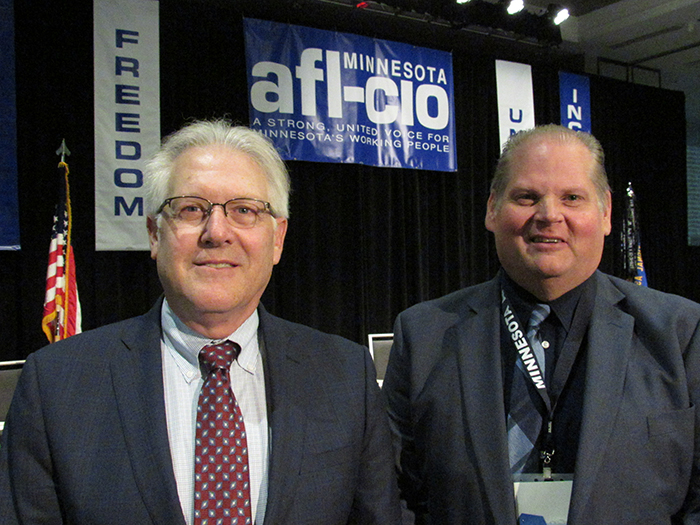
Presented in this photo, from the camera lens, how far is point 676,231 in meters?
8.38

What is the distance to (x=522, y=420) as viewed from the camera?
4.23ft

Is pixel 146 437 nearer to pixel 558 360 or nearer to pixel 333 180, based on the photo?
pixel 558 360

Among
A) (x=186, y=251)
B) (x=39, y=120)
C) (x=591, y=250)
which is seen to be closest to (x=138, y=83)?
(x=39, y=120)

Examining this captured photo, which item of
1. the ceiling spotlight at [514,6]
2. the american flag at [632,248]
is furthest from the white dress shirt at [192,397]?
the american flag at [632,248]

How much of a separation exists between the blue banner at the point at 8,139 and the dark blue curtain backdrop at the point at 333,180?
240 millimetres

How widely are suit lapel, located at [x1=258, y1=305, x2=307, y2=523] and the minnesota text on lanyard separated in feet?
1.71

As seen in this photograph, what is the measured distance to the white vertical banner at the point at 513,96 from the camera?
626 centimetres

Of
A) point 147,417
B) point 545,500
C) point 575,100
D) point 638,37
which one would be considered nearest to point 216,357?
point 147,417

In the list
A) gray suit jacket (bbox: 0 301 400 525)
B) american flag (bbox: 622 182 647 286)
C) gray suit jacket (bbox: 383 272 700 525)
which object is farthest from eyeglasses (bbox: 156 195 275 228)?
american flag (bbox: 622 182 647 286)

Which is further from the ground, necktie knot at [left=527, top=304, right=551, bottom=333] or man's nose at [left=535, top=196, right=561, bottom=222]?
man's nose at [left=535, top=196, right=561, bottom=222]

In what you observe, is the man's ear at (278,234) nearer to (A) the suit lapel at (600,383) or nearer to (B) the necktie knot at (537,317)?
(B) the necktie knot at (537,317)

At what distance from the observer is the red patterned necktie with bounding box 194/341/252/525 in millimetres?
1079

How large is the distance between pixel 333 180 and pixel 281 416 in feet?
16.0

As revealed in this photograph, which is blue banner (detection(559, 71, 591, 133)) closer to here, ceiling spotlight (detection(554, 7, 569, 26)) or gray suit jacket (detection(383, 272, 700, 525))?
ceiling spotlight (detection(554, 7, 569, 26))
